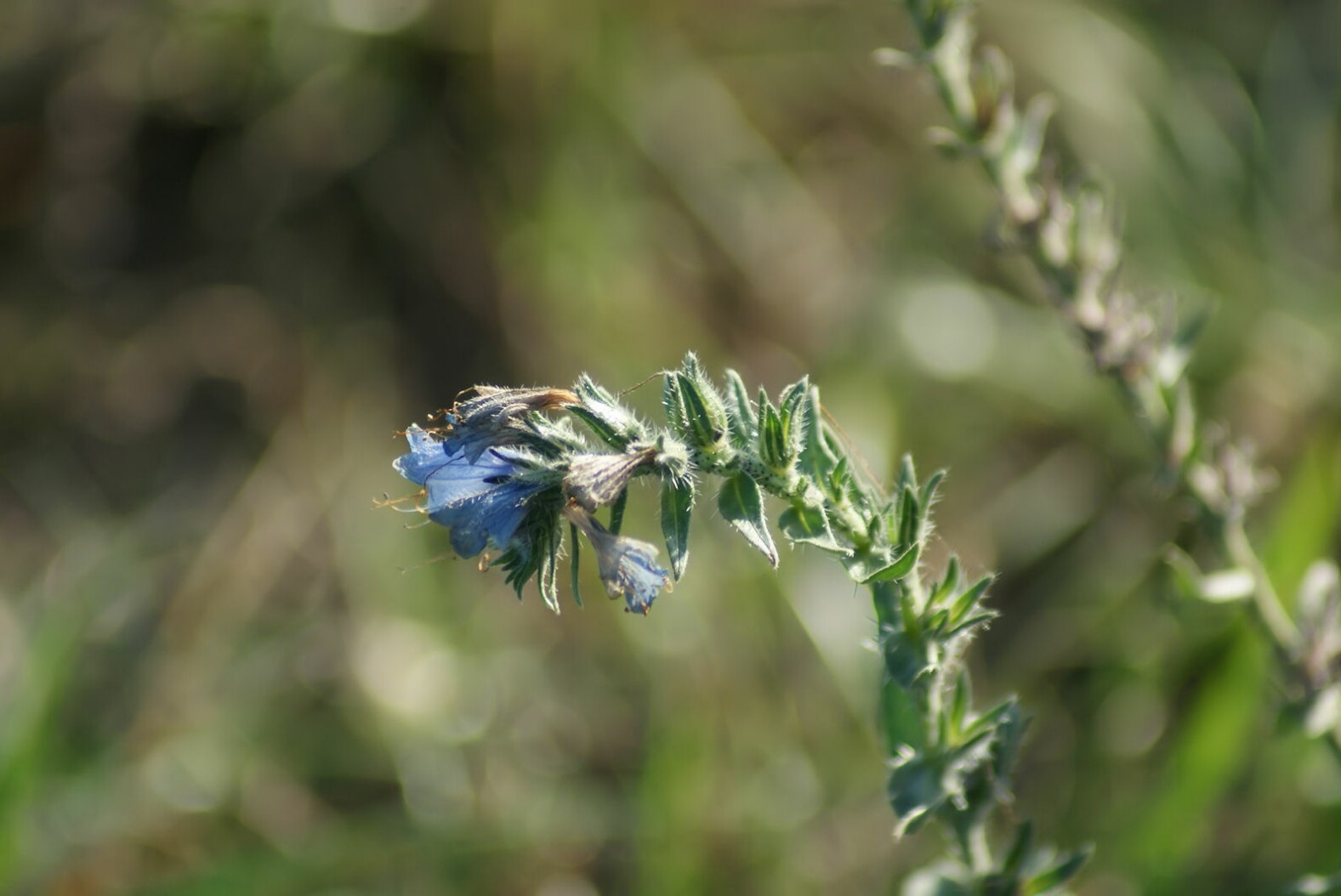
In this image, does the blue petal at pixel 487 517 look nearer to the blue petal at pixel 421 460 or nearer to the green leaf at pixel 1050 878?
the blue petal at pixel 421 460

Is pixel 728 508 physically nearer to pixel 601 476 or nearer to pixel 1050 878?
pixel 601 476

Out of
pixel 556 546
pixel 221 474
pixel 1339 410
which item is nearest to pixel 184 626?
pixel 221 474

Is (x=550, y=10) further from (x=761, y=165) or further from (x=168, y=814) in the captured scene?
(x=168, y=814)

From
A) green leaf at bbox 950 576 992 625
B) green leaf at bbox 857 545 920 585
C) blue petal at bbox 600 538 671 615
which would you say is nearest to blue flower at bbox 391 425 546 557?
blue petal at bbox 600 538 671 615

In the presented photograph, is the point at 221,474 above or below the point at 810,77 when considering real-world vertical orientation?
below

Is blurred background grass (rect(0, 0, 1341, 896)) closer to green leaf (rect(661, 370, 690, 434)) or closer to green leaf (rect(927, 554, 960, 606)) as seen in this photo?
green leaf (rect(927, 554, 960, 606))
